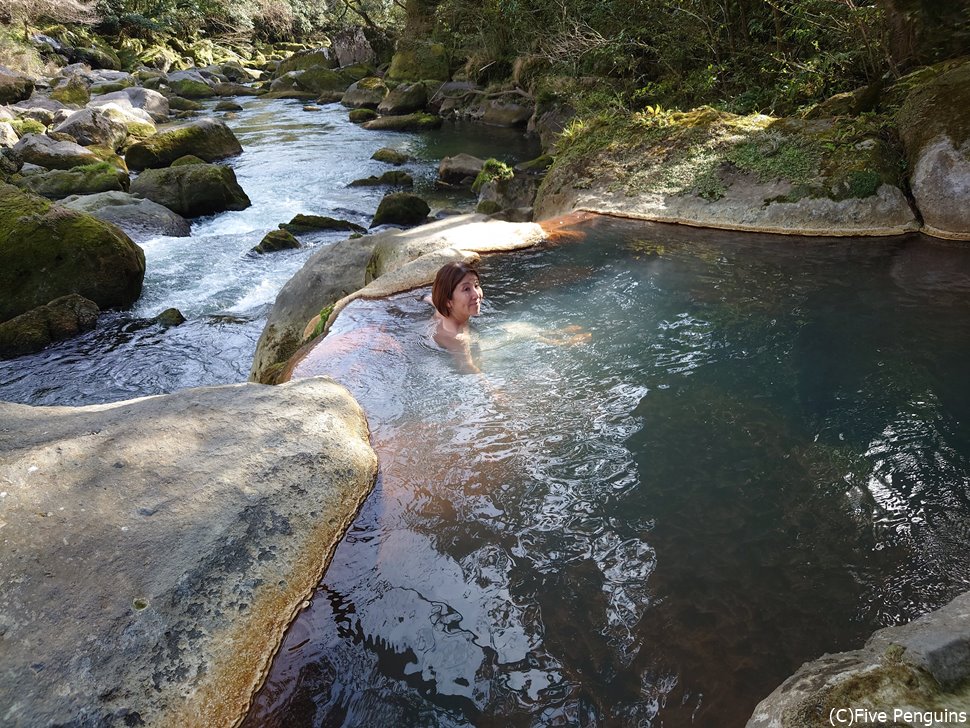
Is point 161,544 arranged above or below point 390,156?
above

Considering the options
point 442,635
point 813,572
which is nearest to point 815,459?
point 813,572

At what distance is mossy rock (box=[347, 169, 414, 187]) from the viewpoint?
49.0 feet

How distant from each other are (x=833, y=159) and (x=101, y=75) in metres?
30.7

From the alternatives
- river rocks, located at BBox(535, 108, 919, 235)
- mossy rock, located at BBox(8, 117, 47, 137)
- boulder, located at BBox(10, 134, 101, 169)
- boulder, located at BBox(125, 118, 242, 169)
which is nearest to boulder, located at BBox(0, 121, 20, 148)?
mossy rock, located at BBox(8, 117, 47, 137)

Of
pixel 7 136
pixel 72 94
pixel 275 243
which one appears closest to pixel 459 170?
pixel 275 243

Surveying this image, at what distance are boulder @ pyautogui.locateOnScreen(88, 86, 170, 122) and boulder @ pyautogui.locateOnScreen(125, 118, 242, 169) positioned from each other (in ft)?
20.6

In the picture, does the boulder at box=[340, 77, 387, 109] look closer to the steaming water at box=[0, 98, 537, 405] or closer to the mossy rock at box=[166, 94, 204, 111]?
the steaming water at box=[0, 98, 537, 405]

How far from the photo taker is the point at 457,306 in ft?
18.2

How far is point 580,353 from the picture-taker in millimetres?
5672

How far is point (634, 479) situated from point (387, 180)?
1232 cm

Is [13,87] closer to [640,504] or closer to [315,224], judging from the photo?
[315,224]

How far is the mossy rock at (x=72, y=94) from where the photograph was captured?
2209 centimetres

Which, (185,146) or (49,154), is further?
(185,146)

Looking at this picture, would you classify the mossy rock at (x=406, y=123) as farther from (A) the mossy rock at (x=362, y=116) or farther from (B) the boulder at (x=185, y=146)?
(B) the boulder at (x=185, y=146)
